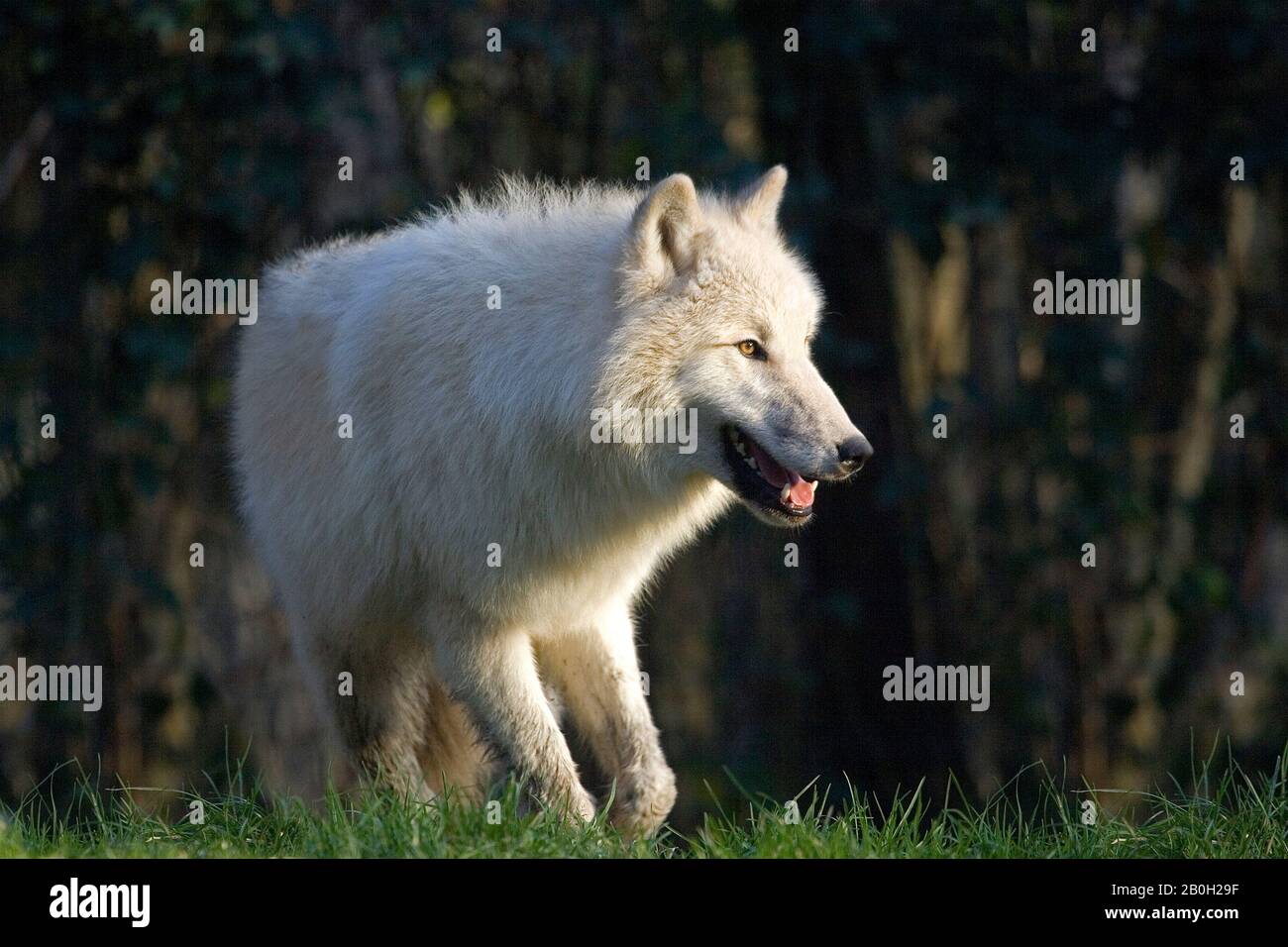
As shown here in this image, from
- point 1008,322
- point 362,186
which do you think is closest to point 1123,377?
point 1008,322

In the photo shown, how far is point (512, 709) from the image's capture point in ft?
16.5

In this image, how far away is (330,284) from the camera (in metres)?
5.69

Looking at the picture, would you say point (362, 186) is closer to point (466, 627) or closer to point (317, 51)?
point (317, 51)

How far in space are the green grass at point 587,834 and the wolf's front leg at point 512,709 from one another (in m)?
0.36

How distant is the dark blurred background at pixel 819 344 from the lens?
8.02 metres

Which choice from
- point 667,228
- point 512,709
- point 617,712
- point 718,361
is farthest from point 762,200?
point 512,709

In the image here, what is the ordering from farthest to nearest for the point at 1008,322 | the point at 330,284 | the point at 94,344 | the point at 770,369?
the point at 1008,322 → the point at 94,344 → the point at 330,284 → the point at 770,369

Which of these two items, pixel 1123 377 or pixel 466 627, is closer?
pixel 466 627

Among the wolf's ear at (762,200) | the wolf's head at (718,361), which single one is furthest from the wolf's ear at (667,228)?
the wolf's ear at (762,200)

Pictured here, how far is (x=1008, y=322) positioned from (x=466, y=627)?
582 cm

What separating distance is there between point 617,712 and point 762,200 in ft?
5.75

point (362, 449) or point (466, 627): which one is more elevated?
point (362, 449)

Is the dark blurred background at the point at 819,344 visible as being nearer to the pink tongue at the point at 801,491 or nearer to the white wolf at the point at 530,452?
the white wolf at the point at 530,452

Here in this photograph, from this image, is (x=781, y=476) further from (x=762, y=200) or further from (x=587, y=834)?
(x=587, y=834)
